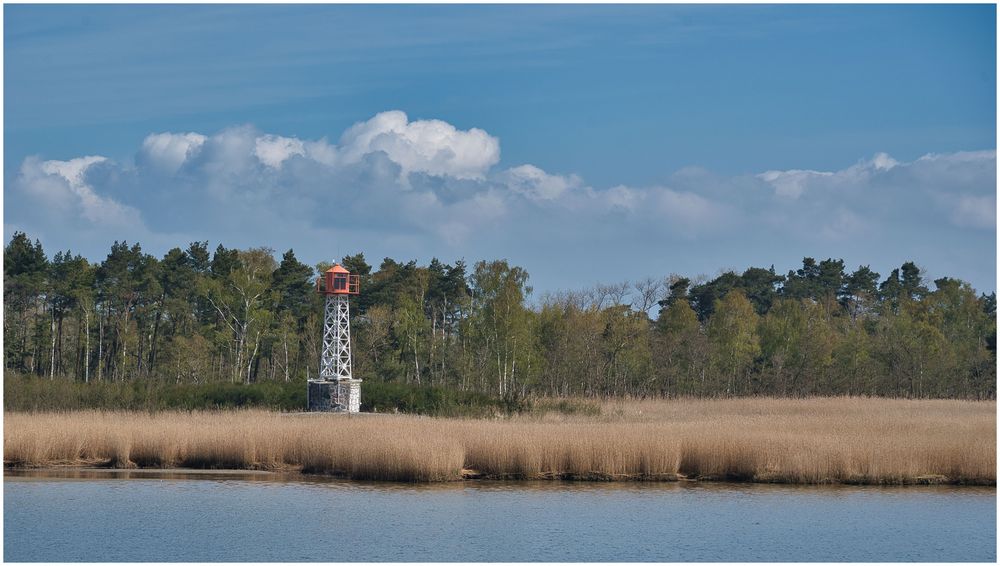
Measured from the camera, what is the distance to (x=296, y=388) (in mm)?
40094

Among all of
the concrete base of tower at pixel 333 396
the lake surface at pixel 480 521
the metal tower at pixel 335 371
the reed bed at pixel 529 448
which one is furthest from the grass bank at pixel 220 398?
the lake surface at pixel 480 521

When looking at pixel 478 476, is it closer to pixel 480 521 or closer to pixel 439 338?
pixel 480 521

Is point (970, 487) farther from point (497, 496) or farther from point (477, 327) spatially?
point (477, 327)

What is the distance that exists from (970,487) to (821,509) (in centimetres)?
433

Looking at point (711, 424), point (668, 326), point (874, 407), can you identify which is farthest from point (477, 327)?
point (711, 424)

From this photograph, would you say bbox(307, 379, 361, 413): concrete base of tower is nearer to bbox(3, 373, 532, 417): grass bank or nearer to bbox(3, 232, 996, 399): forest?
bbox(3, 373, 532, 417): grass bank

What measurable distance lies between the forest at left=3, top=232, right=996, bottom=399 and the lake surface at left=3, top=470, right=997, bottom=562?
27.3m

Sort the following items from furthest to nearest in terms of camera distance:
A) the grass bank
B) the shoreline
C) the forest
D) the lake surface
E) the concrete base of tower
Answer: the forest
the concrete base of tower
the grass bank
the shoreline
the lake surface

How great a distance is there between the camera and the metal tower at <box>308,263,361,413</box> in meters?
37.7

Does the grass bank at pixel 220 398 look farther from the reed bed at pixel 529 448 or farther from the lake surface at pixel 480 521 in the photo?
the lake surface at pixel 480 521

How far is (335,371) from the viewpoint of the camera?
127 ft

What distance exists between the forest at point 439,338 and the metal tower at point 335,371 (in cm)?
1080

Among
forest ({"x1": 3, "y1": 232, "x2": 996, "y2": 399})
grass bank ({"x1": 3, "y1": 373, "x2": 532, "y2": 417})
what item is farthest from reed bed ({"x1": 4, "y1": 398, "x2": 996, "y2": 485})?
forest ({"x1": 3, "y1": 232, "x2": 996, "y2": 399})

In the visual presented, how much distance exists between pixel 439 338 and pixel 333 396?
20.5 m
